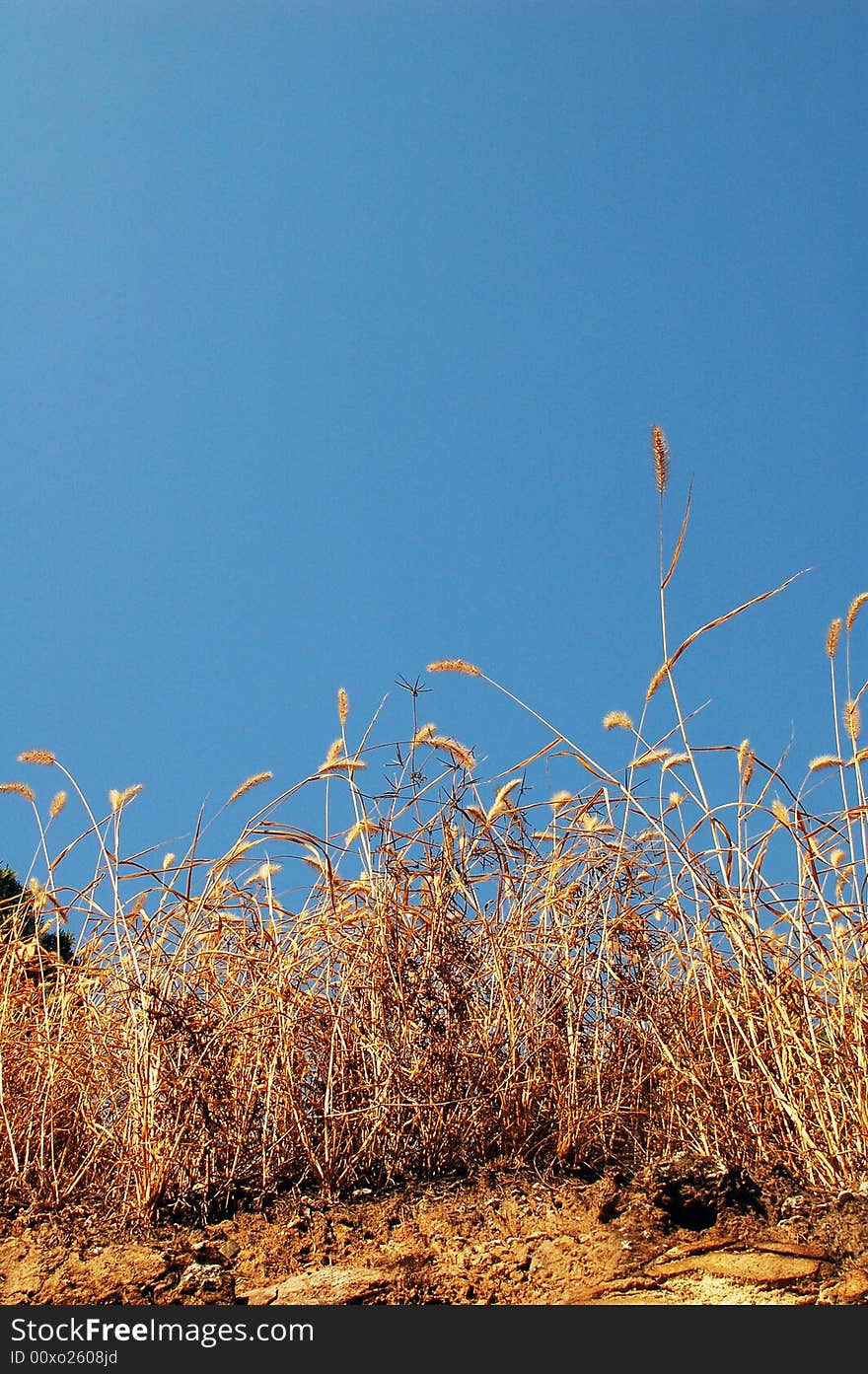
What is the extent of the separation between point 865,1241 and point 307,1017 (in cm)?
145

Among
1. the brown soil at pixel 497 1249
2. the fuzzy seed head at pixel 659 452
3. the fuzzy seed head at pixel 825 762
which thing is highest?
the fuzzy seed head at pixel 659 452

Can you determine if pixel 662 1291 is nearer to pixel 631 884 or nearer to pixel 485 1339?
pixel 485 1339

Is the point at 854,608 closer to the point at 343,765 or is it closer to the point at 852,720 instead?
the point at 852,720

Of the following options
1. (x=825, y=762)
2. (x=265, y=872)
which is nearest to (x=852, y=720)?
(x=825, y=762)

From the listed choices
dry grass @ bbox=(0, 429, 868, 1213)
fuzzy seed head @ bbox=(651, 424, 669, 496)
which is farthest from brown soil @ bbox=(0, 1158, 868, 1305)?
fuzzy seed head @ bbox=(651, 424, 669, 496)

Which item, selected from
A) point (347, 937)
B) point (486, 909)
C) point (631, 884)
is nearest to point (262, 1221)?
point (347, 937)

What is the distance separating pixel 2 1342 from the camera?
2.21 m

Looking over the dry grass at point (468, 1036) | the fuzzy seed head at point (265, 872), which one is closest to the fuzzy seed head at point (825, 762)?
the dry grass at point (468, 1036)

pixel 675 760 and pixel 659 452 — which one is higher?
pixel 659 452

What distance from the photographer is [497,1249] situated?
91.4 inches

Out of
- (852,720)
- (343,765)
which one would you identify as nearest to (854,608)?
(852,720)

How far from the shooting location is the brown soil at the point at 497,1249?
2.14m

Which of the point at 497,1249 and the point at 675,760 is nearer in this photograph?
the point at 497,1249

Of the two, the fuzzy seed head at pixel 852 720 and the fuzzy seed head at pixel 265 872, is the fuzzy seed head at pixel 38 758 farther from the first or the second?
the fuzzy seed head at pixel 852 720
